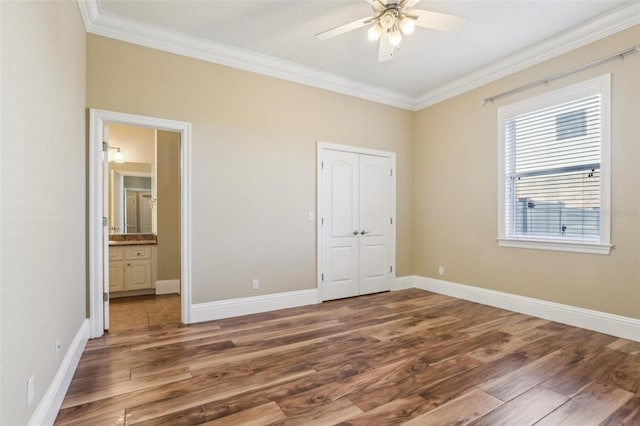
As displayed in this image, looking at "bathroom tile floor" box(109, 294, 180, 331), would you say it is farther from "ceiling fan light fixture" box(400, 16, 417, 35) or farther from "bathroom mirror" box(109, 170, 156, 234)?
"ceiling fan light fixture" box(400, 16, 417, 35)

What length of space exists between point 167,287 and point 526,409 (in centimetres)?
485

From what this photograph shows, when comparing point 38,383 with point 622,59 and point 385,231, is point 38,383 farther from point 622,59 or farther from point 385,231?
point 622,59

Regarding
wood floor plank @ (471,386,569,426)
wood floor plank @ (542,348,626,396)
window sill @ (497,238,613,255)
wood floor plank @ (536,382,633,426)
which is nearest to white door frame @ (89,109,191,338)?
wood floor plank @ (471,386,569,426)

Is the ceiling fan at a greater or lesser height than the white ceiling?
lesser

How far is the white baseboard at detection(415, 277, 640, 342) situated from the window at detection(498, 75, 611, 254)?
0.65 metres

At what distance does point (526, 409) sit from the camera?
1.98 metres

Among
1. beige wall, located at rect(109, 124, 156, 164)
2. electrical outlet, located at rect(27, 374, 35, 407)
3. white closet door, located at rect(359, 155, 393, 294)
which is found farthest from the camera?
beige wall, located at rect(109, 124, 156, 164)

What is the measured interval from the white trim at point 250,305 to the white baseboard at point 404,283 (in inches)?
60.6

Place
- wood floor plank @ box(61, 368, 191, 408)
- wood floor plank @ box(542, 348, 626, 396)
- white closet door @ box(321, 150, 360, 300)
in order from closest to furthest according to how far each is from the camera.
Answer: wood floor plank @ box(61, 368, 191, 408)
wood floor plank @ box(542, 348, 626, 396)
white closet door @ box(321, 150, 360, 300)

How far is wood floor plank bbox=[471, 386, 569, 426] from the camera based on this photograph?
1854mm

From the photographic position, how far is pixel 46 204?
6.30ft

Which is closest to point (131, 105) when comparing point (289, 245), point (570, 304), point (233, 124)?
point (233, 124)

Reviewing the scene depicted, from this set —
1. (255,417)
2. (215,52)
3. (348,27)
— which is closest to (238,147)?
(215,52)

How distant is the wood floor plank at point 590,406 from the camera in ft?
6.14
